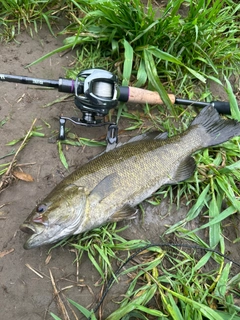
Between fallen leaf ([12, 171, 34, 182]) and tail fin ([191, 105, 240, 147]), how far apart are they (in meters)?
1.70

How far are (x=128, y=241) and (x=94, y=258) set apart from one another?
34 cm

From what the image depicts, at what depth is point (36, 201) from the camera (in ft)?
10.4

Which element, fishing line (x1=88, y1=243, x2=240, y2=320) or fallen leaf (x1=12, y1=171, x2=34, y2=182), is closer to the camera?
fishing line (x1=88, y1=243, x2=240, y2=320)

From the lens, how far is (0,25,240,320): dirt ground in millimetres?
2869

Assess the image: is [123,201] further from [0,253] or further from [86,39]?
[86,39]

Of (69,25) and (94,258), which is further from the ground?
(69,25)

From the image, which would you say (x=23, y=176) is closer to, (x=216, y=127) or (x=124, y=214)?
(x=124, y=214)

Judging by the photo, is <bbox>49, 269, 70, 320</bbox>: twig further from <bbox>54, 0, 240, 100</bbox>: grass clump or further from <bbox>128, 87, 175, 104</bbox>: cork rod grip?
<bbox>54, 0, 240, 100</bbox>: grass clump

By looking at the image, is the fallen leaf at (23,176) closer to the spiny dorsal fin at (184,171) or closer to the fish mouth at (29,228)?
the fish mouth at (29,228)

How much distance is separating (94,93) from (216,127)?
1.27 m

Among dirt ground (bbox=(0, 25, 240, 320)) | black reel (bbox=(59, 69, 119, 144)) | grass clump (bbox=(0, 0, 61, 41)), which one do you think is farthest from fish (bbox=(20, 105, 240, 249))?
grass clump (bbox=(0, 0, 61, 41))

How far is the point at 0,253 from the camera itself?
2.96 m

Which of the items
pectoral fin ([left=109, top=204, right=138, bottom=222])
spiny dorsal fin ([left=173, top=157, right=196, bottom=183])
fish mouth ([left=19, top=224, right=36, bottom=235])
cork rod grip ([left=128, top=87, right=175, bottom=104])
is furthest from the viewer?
cork rod grip ([left=128, top=87, right=175, bottom=104])

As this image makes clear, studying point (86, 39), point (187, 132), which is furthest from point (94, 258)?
point (86, 39)
